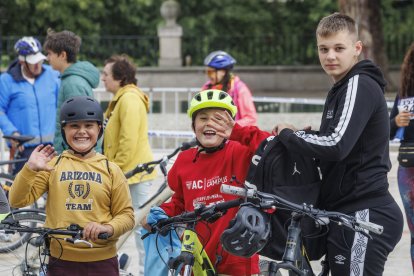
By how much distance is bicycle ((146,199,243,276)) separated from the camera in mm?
4738

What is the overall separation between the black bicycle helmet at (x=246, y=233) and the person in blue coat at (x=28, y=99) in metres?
5.53

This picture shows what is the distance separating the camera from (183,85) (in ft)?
88.8

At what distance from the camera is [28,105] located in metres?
9.88

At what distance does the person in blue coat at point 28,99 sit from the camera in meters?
9.84

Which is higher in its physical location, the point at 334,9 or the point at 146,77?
the point at 334,9

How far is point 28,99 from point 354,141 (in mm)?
5519

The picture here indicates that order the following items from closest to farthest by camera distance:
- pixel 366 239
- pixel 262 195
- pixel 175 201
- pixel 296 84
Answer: pixel 262 195 → pixel 366 239 → pixel 175 201 → pixel 296 84

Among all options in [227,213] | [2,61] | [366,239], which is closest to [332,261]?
[366,239]

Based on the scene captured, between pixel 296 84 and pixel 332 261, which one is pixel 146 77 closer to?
pixel 296 84

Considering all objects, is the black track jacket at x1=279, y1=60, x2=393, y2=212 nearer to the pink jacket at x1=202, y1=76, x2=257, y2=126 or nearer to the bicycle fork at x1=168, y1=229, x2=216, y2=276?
the bicycle fork at x1=168, y1=229, x2=216, y2=276

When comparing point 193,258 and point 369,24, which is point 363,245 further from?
point 369,24

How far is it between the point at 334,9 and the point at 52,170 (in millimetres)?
24731

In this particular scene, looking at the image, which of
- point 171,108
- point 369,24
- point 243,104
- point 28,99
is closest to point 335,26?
point 243,104

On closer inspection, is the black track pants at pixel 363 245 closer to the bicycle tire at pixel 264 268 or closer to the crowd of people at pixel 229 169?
the crowd of people at pixel 229 169
